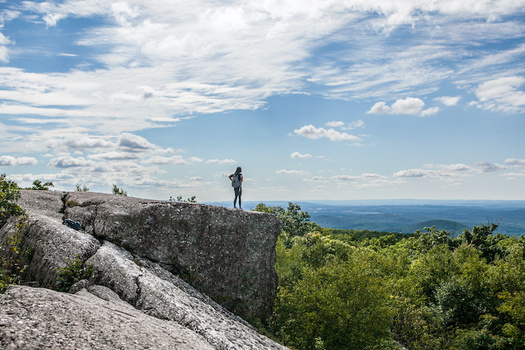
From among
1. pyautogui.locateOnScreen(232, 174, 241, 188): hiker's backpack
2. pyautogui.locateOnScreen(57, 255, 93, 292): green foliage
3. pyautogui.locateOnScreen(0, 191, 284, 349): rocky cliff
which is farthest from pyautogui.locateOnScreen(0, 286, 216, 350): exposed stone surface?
pyautogui.locateOnScreen(232, 174, 241, 188): hiker's backpack

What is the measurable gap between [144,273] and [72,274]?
2.84 m

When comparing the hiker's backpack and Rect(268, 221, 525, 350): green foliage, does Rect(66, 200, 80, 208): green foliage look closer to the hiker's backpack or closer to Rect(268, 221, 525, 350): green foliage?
the hiker's backpack

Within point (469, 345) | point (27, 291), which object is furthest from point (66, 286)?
point (469, 345)

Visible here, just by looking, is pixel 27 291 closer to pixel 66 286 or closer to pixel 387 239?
pixel 66 286

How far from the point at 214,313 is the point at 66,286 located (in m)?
6.34

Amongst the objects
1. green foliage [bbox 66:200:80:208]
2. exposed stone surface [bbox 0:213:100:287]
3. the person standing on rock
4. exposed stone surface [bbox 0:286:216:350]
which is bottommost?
exposed stone surface [bbox 0:286:216:350]

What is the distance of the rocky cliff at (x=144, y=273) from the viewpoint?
10375 mm

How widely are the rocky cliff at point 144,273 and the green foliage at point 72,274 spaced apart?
0.25 meters

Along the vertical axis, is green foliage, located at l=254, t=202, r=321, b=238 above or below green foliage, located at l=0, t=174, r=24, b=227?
below

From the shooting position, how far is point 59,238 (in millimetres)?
16234

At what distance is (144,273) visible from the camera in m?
16.6

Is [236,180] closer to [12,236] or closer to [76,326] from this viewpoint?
[12,236]

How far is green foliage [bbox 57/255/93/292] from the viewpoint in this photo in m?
14.8

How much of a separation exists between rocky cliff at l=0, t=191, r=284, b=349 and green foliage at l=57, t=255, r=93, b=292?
Result: 10.0 inches
